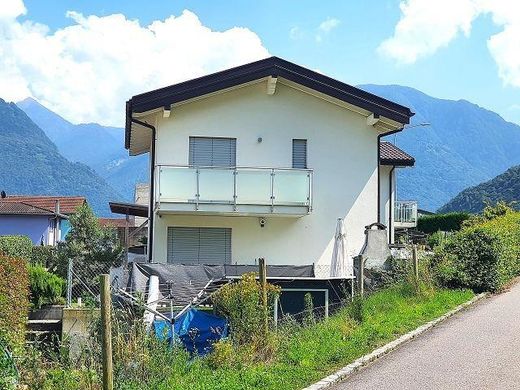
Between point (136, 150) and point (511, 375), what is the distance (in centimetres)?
2223

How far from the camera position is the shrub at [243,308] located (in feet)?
34.8

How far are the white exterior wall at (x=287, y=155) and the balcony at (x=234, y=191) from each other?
89 centimetres

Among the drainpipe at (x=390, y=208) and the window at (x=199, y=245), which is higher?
the drainpipe at (x=390, y=208)

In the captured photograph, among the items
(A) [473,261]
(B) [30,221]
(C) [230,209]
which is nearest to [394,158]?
(C) [230,209]

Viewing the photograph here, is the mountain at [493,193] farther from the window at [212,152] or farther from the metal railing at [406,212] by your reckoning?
the window at [212,152]

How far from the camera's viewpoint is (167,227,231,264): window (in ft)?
73.6

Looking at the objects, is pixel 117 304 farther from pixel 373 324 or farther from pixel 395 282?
pixel 395 282

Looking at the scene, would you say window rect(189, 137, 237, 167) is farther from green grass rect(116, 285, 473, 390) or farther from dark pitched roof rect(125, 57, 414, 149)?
green grass rect(116, 285, 473, 390)

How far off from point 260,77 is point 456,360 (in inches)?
549

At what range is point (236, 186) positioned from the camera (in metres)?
21.8

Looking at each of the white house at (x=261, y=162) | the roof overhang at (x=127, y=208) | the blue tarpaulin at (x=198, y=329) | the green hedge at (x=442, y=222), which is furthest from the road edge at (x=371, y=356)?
the green hedge at (x=442, y=222)

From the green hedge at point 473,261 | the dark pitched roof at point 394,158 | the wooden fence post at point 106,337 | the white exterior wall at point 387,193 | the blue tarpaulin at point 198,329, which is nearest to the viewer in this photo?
the wooden fence post at point 106,337

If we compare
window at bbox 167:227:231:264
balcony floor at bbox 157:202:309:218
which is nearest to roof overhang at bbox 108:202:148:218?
window at bbox 167:227:231:264

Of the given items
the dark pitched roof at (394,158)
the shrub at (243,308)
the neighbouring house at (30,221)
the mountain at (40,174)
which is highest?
the mountain at (40,174)
